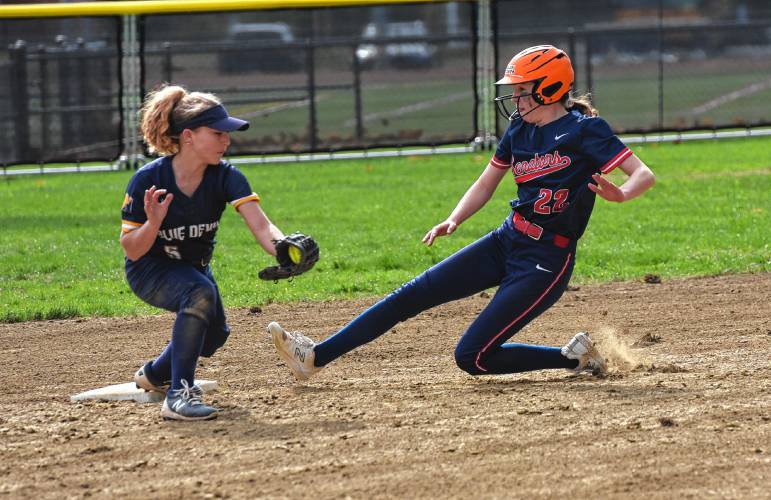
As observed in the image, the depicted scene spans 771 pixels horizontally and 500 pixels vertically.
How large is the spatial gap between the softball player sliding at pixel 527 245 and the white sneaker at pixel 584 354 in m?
0.01

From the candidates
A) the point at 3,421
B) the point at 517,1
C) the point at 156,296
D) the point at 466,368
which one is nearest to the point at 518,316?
the point at 466,368

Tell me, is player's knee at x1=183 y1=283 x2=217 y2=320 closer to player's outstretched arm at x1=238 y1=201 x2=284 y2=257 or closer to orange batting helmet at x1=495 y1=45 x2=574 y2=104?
player's outstretched arm at x1=238 y1=201 x2=284 y2=257

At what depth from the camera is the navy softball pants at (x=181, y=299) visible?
567 cm

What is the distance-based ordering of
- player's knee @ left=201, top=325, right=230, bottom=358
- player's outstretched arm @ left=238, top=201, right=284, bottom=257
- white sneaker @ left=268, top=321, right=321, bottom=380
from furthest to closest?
1. white sneaker @ left=268, top=321, right=321, bottom=380
2. player's knee @ left=201, top=325, right=230, bottom=358
3. player's outstretched arm @ left=238, top=201, right=284, bottom=257

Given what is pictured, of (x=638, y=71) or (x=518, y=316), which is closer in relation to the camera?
(x=518, y=316)

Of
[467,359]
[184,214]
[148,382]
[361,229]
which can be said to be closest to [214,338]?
[148,382]

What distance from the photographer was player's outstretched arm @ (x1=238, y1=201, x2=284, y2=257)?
5.59m

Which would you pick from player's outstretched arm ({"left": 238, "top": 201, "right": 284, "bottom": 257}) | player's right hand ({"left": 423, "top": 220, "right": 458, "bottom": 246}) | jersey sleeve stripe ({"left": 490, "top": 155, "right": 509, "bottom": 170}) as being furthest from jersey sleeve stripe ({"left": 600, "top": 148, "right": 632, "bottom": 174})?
player's outstretched arm ({"left": 238, "top": 201, "right": 284, "bottom": 257})

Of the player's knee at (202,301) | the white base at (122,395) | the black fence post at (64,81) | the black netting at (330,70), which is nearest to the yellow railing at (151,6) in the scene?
the black netting at (330,70)

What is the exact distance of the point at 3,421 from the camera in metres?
5.81

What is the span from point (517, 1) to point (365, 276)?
9.67m

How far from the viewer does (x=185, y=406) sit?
566cm

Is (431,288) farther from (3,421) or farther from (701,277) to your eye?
(701,277)

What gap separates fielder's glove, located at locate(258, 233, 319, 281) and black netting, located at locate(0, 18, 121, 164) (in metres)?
12.4
